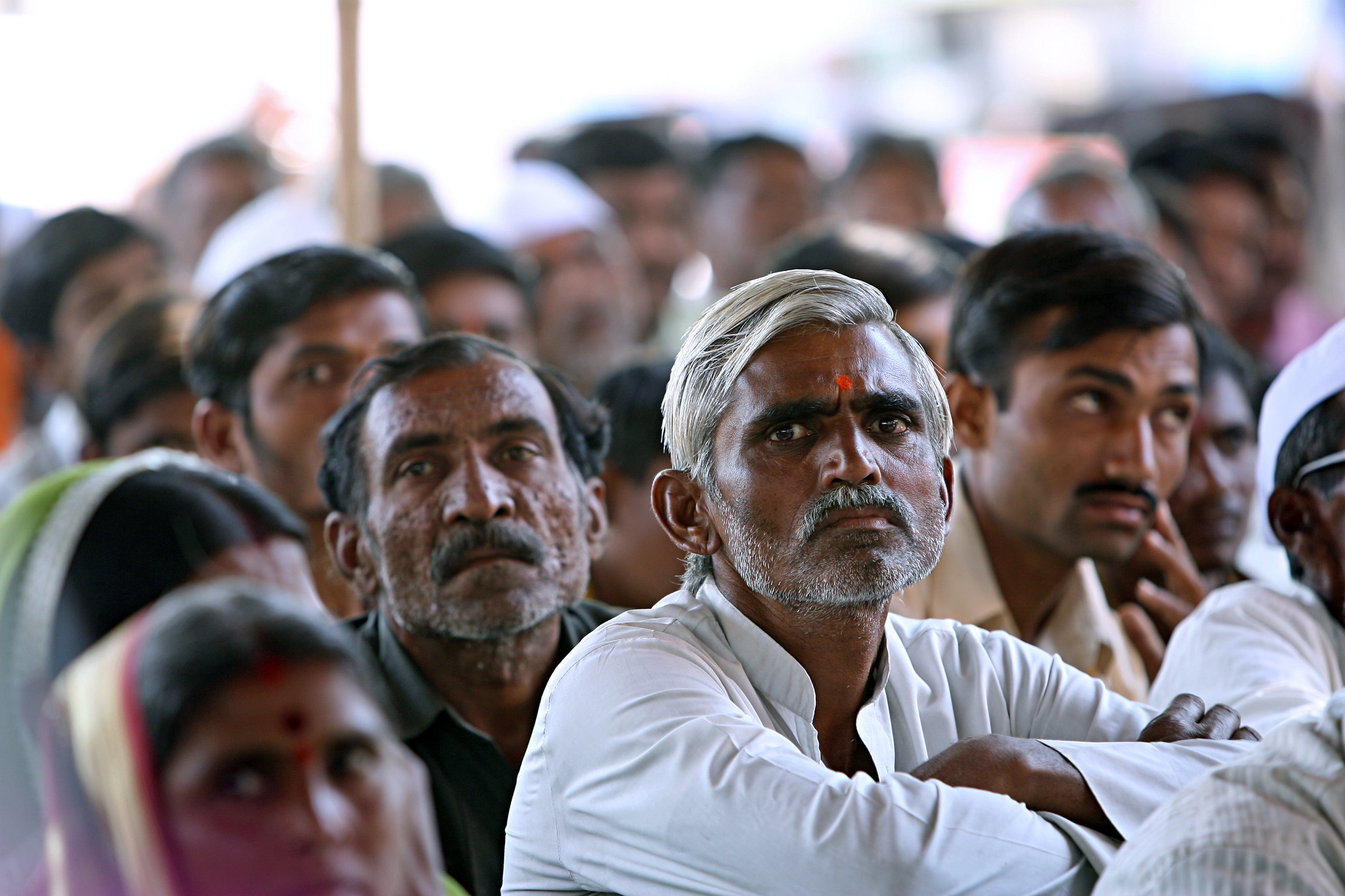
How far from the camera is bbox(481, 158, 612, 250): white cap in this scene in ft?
19.8

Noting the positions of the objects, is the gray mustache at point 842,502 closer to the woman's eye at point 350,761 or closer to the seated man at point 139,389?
the woman's eye at point 350,761

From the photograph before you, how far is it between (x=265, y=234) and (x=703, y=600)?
3.76 meters

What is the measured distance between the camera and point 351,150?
4074 millimetres

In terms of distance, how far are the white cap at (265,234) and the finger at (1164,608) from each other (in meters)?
2.93

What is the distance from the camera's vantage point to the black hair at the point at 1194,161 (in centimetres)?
699

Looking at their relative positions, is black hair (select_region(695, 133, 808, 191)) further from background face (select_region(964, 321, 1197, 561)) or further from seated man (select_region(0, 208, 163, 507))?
background face (select_region(964, 321, 1197, 561))

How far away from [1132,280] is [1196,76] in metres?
9.98

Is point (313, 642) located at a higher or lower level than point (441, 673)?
higher

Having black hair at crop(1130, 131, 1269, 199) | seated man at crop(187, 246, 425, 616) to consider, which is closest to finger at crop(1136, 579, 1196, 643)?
seated man at crop(187, 246, 425, 616)

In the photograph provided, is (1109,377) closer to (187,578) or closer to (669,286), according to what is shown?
(187,578)

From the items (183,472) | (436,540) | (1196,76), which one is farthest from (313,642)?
(1196,76)

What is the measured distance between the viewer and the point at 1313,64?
10070 mm

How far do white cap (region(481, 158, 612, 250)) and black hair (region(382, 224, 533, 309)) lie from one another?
107 centimetres

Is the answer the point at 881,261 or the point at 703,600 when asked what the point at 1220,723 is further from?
the point at 881,261
